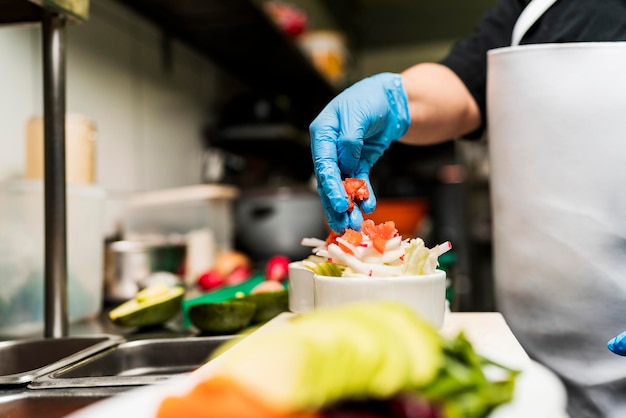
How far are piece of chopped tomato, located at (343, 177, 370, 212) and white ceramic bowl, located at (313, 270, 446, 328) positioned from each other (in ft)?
0.82

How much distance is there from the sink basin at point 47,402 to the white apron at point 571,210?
763mm

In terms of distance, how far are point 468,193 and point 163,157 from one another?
2592 mm

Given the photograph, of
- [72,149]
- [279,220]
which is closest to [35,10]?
[72,149]

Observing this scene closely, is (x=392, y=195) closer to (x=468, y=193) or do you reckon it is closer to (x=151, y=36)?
(x=468, y=193)

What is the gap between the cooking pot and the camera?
2.49m

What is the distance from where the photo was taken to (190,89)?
9.45 feet

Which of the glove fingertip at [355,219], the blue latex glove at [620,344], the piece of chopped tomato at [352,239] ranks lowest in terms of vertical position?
the blue latex glove at [620,344]

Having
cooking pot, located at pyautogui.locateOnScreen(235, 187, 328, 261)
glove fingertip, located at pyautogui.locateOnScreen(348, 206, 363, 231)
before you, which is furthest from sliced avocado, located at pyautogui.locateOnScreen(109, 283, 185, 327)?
cooking pot, located at pyautogui.locateOnScreen(235, 187, 328, 261)

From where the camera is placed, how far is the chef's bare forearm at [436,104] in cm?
137

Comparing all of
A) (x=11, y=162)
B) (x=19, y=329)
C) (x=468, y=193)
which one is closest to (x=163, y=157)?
(x=11, y=162)

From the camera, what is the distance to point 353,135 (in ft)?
3.71

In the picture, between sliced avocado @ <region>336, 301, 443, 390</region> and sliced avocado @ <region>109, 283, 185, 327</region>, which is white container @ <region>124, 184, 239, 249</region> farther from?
sliced avocado @ <region>336, 301, 443, 390</region>

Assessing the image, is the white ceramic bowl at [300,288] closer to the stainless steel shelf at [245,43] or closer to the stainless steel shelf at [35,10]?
the stainless steel shelf at [35,10]

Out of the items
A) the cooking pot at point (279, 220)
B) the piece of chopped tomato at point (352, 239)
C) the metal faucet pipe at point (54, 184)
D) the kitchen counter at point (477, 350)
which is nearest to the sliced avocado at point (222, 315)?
the kitchen counter at point (477, 350)
